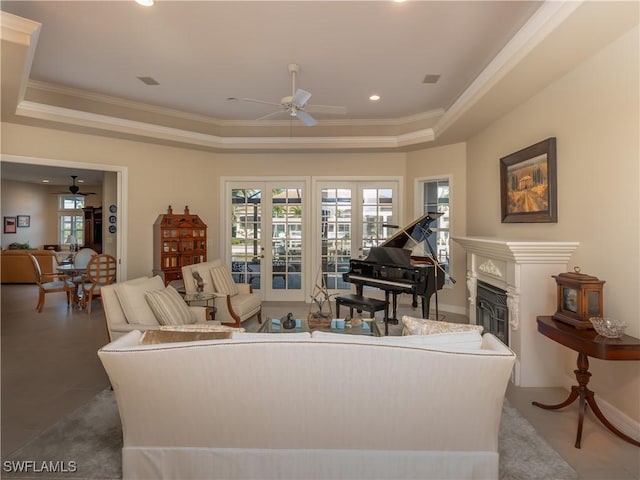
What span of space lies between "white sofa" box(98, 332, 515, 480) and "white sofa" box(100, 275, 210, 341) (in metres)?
1.18

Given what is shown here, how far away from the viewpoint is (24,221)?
10812 millimetres

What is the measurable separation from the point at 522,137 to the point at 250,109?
12.3 feet

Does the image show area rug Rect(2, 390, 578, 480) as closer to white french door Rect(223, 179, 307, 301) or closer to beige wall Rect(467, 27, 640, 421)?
beige wall Rect(467, 27, 640, 421)

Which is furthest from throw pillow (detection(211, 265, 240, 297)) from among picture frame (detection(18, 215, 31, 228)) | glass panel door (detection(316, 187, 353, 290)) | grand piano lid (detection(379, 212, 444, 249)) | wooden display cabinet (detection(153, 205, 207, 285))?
picture frame (detection(18, 215, 31, 228))

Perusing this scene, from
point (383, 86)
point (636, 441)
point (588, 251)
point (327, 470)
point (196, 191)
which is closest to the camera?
point (327, 470)

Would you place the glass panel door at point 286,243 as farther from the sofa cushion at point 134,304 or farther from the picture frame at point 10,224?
the picture frame at point 10,224

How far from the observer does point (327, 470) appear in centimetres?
195

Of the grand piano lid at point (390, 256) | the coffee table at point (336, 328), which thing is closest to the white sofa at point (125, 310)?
the coffee table at point (336, 328)

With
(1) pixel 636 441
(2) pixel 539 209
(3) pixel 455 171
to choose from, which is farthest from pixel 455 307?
(1) pixel 636 441

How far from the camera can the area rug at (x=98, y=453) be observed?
2.09m

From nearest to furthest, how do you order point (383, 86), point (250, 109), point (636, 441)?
point (636, 441) → point (383, 86) → point (250, 109)

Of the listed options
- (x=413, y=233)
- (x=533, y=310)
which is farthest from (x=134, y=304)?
(x=533, y=310)

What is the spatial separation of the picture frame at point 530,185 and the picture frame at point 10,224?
12652 mm

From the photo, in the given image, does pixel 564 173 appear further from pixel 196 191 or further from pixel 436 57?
pixel 196 191
